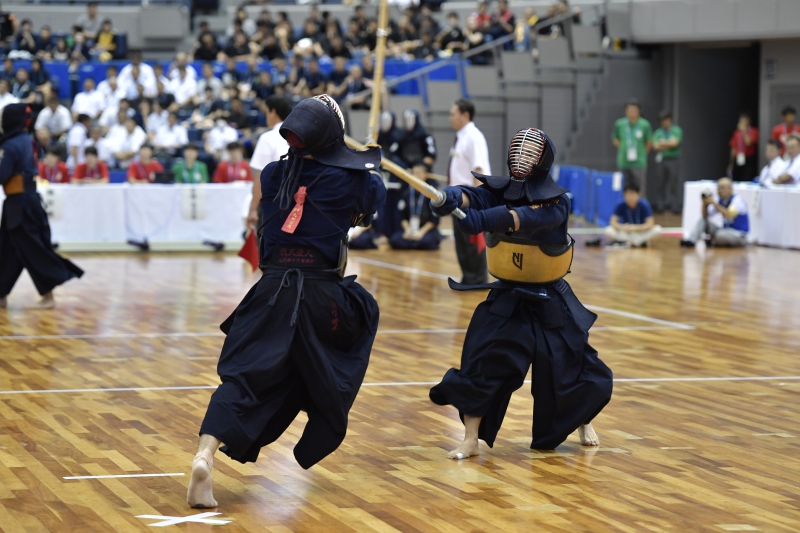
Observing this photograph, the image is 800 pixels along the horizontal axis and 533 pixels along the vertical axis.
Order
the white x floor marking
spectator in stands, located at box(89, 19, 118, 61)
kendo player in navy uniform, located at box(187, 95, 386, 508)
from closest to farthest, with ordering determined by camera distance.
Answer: the white x floor marking → kendo player in navy uniform, located at box(187, 95, 386, 508) → spectator in stands, located at box(89, 19, 118, 61)

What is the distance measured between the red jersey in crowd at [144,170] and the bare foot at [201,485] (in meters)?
14.6

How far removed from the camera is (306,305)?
560 centimetres

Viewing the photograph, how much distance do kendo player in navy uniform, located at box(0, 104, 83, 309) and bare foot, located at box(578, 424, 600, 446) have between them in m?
6.54

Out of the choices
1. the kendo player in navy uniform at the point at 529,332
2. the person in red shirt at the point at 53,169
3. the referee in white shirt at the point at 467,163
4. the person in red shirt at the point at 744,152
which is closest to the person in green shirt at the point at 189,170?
the person in red shirt at the point at 53,169

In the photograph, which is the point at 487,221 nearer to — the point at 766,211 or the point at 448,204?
the point at 448,204

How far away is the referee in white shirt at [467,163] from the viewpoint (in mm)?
13125

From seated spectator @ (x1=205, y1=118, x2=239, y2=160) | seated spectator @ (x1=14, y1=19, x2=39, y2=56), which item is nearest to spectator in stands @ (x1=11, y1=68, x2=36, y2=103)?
seated spectator @ (x1=14, y1=19, x2=39, y2=56)

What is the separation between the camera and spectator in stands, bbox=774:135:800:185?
19.7 meters

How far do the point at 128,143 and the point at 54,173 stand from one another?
342 centimetres

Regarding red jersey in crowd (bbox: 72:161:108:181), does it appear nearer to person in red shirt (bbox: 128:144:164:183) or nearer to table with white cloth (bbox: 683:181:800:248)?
person in red shirt (bbox: 128:144:164:183)

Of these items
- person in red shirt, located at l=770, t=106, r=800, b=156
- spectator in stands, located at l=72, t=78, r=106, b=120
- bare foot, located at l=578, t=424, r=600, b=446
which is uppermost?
spectator in stands, located at l=72, t=78, r=106, b=120

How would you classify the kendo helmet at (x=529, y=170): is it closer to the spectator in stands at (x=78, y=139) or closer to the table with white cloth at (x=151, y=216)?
the table with white cloth at (x=151, y=216)

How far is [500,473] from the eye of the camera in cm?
613

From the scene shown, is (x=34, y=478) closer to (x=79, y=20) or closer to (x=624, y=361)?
(x=624, y=361)
